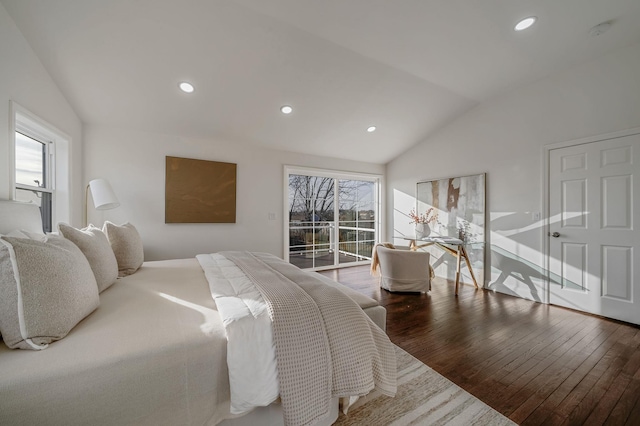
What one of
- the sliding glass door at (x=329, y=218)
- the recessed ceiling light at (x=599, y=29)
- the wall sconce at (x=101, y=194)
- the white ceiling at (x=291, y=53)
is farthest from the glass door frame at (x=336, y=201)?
the recessed ceiling light at (x=599, y=29)

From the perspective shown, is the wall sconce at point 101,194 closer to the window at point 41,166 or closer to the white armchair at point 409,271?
the window at point 41,166

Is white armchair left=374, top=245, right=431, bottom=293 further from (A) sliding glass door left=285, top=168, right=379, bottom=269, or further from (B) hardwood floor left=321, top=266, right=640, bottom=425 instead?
(A) sliding glass door left=285, top=168, right=379, bottom=269

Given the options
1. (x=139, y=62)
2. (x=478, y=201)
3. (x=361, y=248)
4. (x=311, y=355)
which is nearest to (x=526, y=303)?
(x=478, y=201)

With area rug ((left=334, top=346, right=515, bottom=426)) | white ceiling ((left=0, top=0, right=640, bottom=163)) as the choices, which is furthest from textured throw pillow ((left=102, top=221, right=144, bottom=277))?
area rug ((left=334, top=346, right=515, bottom=426))

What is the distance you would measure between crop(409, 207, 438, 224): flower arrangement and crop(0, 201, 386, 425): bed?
3675 millimetres

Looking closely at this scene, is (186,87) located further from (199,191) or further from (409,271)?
(409,271)

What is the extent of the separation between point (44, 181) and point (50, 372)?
271cm

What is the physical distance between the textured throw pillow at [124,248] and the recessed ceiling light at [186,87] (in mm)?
1642

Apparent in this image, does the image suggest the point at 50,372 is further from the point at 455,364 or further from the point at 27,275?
the point at 455,364

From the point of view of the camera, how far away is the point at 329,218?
477cm

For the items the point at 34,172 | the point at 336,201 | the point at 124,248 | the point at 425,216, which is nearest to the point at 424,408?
the point at 124,248

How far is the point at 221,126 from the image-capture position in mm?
3375

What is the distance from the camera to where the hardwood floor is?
1427 mm

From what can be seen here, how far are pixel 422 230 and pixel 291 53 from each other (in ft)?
11.8
